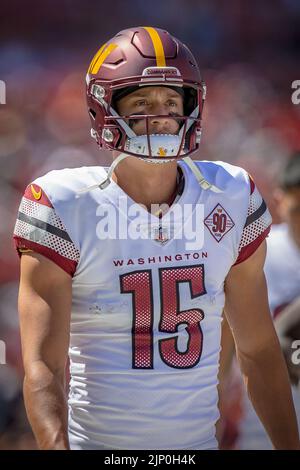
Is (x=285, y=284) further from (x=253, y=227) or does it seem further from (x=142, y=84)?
(x=142, y=84)

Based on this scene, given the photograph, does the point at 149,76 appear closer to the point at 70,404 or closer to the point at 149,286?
the point at 149,286

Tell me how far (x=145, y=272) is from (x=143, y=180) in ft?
0.79

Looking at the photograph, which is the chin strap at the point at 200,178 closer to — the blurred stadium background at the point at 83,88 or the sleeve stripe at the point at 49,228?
the sleeve stripe at the point at 49,228

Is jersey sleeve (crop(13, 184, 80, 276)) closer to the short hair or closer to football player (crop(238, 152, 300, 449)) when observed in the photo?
football player (crop(238, 152, 300, 449))

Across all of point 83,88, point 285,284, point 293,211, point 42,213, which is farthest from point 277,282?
point 42,213

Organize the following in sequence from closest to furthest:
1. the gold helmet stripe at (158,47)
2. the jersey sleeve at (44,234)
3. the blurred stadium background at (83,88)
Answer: the jersey sleeve at (44,234) < the gold helmet stripe at (158,47) < the blurred stadium background at (83,88)

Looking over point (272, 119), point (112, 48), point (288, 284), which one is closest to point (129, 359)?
point (112, 48)

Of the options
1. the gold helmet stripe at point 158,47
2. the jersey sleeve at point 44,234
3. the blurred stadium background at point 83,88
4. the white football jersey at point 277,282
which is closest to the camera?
the jersey sleeve at point 44,234

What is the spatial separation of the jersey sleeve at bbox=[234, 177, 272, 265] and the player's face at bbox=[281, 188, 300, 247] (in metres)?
1.54

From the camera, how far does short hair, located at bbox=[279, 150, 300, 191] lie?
380cm

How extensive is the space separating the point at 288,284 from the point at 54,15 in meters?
1.55

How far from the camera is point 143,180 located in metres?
2.18

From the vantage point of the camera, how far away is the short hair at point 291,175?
3801 millimetres

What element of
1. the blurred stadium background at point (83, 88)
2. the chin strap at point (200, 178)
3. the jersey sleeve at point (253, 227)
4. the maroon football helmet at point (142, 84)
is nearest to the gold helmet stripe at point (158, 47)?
the maroon football helmet at point (142, 84)
